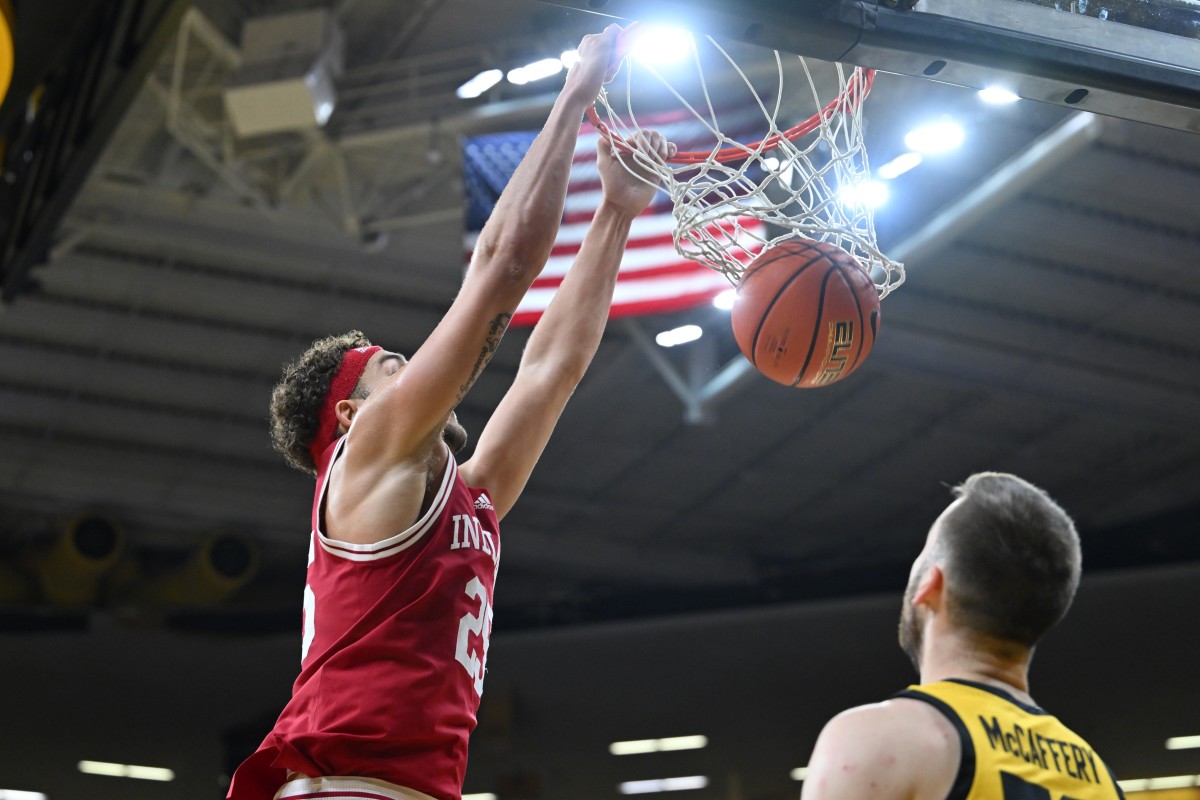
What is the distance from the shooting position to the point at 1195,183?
9891mm

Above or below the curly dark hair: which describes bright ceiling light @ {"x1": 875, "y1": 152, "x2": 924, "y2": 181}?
above

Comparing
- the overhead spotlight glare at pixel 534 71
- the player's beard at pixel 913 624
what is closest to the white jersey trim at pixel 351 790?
the player's beard at pixel 913 624

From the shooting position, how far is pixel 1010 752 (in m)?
2.07

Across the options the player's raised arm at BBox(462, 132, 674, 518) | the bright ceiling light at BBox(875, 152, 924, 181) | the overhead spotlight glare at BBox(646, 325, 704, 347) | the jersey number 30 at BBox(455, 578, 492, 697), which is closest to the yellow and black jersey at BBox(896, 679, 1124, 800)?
the jersey number 30 at BBox(455, 578, 492, 697)

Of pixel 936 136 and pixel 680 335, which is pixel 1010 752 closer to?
pixel 936 136

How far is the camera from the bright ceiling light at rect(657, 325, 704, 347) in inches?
403

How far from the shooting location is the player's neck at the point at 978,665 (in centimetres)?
224

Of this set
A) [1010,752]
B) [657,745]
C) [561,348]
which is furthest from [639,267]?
[657,745]

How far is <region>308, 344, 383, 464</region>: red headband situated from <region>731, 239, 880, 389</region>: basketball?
0.98m

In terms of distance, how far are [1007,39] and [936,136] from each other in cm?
511

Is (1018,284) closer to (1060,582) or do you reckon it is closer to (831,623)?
(831,623)

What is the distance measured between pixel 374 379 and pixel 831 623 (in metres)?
11.3

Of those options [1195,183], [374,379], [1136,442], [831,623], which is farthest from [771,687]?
[374,379]

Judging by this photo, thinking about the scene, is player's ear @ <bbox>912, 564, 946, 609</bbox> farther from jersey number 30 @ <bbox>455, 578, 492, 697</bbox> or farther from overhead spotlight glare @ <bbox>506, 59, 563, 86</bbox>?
overhead spotlight glare @ <bbox>506, 59, 563, 86</bbox>
